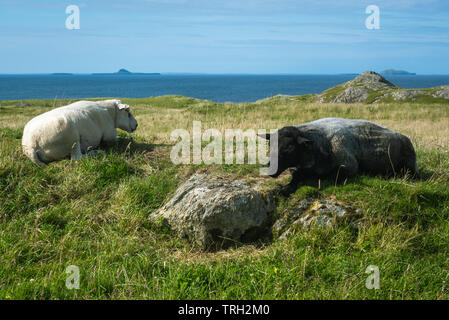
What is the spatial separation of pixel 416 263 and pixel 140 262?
4573mm

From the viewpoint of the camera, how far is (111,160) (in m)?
9.74

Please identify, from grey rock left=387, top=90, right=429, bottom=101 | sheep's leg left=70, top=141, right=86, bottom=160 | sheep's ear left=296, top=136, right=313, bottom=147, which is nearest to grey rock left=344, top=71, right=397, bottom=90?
grey rock left=387, top=90, right=429, bottom=101

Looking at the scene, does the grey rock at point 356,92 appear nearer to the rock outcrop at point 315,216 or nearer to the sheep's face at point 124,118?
the sheep's face at point 124,118

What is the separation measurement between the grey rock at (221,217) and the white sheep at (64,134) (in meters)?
4.17

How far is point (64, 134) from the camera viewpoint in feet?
32.8

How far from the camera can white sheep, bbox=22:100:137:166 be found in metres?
9.88

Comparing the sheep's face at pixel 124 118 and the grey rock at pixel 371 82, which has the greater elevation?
the grey rock at pixel 371 82

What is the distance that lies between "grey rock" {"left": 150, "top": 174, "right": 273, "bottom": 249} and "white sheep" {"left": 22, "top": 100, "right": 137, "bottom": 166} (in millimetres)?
4171

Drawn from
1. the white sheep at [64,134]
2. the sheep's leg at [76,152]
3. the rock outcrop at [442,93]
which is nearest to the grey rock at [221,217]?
the sheep's leg at [76,152]

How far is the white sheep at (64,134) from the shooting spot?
9.88 m

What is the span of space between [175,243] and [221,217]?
1051 millimetres

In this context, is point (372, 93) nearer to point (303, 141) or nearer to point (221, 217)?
point (303, 141)
